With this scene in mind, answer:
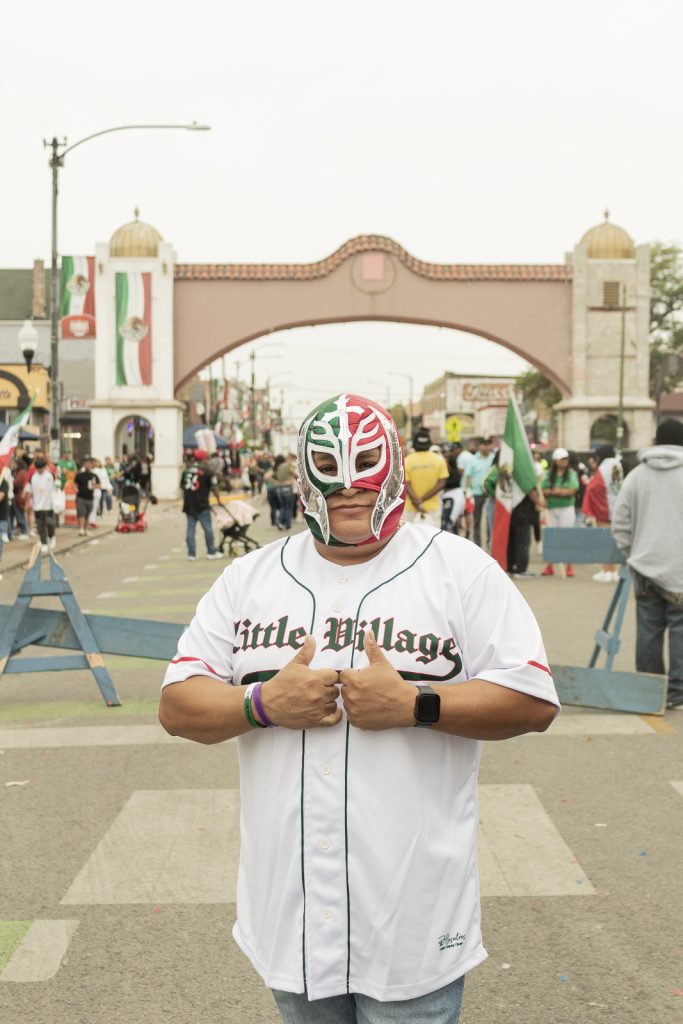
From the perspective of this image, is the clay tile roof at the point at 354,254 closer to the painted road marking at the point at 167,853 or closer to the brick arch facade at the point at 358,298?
the brick arch facade at the point at 358,298

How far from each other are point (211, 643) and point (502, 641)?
1.95ft

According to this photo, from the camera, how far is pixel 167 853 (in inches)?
217

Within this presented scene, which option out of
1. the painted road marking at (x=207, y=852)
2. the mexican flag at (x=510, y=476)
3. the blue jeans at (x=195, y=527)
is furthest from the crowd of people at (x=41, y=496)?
the painted road marking at (x=207, y=852)

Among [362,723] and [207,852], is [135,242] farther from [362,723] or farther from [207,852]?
[362,723]

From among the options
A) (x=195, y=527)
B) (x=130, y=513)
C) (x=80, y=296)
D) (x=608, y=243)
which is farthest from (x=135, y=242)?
(x=195, y=527)

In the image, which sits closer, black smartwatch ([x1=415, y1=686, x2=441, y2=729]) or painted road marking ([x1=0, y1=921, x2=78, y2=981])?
black smartwatch ([x1=415, y1=686, x2=441, y2=729])

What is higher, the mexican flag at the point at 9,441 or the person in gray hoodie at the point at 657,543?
the mexican flag at the point at 9,441

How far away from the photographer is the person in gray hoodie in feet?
26.7

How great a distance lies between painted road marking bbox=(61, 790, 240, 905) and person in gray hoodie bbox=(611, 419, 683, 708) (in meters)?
3.20

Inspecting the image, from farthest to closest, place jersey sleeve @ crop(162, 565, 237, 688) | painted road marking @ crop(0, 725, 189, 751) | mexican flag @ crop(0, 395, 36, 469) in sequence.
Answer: mexican flag @ crop(0, 395, 36, 469) → painted road marking @ crop(0, 725, 189, 751) → jersey sleeve @ crop(162, 565, 237, 688)

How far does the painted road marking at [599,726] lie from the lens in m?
7.93

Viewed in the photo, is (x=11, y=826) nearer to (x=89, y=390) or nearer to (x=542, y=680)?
(x=542, y=680)

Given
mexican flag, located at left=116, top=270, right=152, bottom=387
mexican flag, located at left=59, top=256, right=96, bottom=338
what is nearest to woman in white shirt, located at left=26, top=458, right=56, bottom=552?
mexican flag, located at left=116, top=270, right=152, bottom=387

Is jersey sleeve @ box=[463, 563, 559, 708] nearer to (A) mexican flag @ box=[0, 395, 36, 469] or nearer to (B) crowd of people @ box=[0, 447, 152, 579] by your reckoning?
(A) mexican flag @ box=[0, 395, 36, 469]
